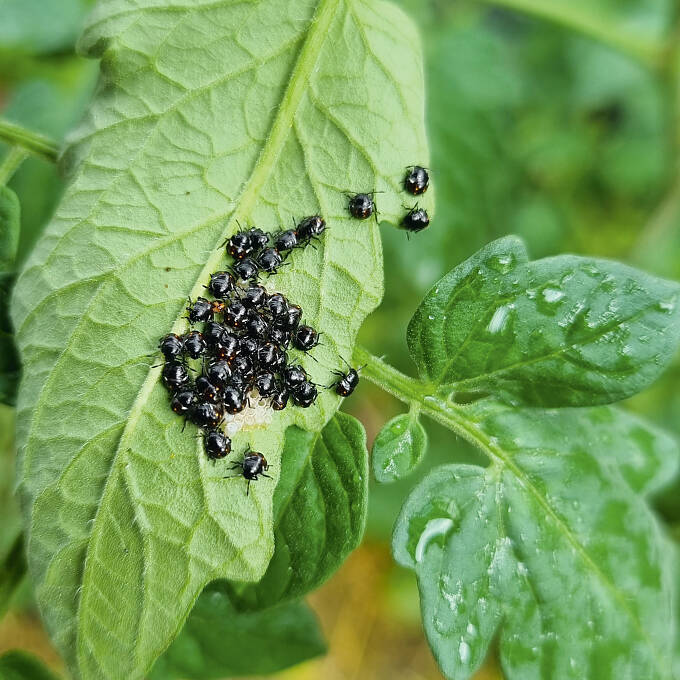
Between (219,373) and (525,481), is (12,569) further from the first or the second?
(525,481)

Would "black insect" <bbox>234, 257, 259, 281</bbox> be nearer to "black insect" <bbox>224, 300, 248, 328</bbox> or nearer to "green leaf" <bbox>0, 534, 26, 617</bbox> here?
"black insect" <bbox>224, 300, 248, 328</bbox>

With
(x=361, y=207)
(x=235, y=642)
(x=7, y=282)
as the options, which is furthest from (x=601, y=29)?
(x=235, y=642)

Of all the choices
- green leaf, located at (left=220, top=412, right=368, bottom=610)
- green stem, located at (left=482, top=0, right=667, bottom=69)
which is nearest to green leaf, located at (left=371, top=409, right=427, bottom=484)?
green leaf, located at (left=220, top=412, right=368, bottom=610)

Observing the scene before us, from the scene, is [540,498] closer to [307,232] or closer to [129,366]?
[307,232]

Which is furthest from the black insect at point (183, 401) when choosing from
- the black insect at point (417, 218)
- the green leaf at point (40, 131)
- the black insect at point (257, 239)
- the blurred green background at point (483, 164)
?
the green leaf at point (40, 131)

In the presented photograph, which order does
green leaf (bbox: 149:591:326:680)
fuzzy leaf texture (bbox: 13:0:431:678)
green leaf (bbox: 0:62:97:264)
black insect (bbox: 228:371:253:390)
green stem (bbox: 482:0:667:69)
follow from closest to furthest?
fuzzy leaf texture (bbox: 13:0:431:678) → black insect (bbox: 228:371:253:390) → green leaf (bbox: 149:591:326:680) → green leaf (bbox: 0:62:97:264) → green stem (bbox: 482:0:667:69)

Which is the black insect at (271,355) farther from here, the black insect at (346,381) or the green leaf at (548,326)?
the green leaf at (548,326)
